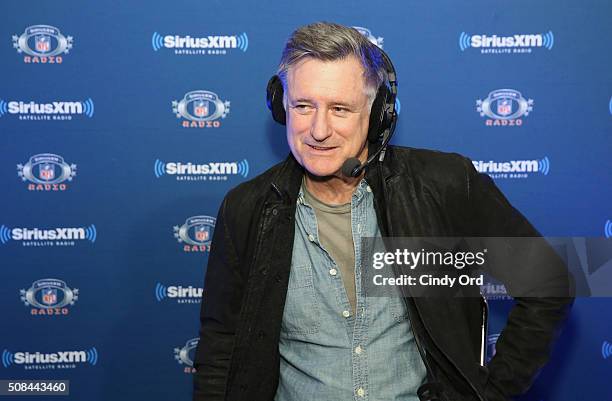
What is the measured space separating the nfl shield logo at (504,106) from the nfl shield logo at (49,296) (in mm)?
1694

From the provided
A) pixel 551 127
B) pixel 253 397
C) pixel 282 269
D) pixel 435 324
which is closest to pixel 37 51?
pixel 282 269

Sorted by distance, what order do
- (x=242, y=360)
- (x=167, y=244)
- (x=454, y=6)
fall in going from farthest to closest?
1. (x=167, y=244)
2. (x=454, y=6)
3. (x=242, y=360)

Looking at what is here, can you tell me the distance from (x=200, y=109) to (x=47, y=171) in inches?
22.9

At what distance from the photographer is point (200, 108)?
2.16 m

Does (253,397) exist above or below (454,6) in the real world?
below

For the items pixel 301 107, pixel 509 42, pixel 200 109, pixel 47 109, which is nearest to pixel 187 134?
pixel 200 109

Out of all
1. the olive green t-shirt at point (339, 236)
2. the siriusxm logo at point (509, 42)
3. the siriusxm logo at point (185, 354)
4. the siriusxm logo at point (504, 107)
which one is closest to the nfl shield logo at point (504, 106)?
the siriusxm logo at point (504, 107)

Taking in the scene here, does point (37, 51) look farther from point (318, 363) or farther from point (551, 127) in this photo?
point (551, 127)

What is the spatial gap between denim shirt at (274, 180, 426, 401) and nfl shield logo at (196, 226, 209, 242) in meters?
0.79

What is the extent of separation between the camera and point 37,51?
2.14 meters

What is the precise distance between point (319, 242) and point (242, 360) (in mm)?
341

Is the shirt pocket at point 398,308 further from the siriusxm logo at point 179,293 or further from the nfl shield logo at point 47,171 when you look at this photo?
the nfl shield logo at point 47,171

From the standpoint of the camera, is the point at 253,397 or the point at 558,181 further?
the point at 558,181

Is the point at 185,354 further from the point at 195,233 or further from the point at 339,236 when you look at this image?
the point at 339,236
